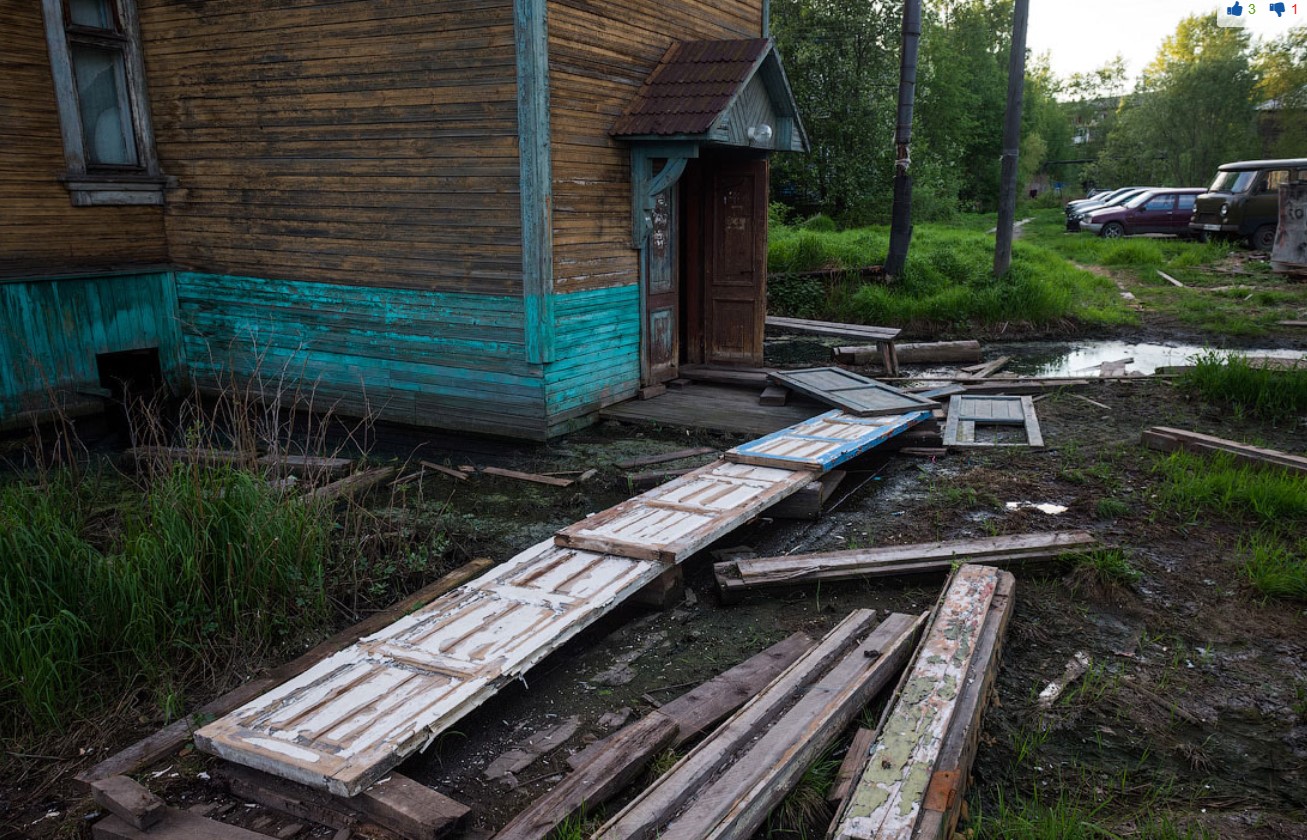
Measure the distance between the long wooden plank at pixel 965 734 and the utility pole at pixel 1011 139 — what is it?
1124 centimetres

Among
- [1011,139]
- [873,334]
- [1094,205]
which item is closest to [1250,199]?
[1094,205]

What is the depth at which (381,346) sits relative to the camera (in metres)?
8.79

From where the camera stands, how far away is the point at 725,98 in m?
8.13

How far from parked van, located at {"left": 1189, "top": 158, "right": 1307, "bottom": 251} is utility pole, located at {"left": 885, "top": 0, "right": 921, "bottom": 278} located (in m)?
10.8

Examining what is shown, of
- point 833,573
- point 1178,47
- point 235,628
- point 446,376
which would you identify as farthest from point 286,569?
point 1178,47

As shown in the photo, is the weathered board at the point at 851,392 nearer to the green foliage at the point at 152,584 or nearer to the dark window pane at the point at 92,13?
the green foliage at the point at 152,584

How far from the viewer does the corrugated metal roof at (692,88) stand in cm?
812

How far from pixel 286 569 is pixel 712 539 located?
2.34 meters

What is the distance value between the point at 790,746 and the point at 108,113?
9.82 m

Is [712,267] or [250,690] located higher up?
[712,267]

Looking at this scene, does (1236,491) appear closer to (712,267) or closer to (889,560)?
(889,560)

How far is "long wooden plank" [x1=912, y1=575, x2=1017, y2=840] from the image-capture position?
2791 millimetres

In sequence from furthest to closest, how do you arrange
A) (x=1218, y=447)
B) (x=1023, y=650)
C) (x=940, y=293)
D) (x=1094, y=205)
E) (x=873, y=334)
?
(x=1094, y=205)
(x=940, y=293)
(x=873, y=334)
(x=1218, y=447)
(x=1023, y=650)

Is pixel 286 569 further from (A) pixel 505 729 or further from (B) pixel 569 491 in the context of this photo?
(B) pixel 569 491
